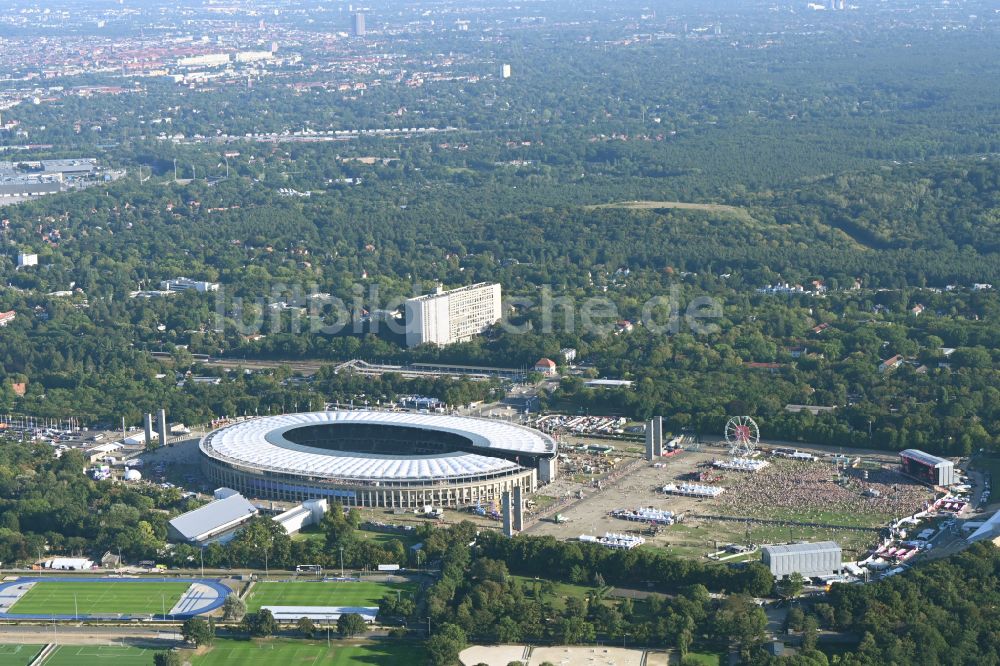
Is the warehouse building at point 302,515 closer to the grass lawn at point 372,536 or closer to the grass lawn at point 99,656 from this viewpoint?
the grass lawn at point 372,536

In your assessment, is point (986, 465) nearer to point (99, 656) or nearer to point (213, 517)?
point (213, 517)

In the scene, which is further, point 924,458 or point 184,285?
point 184,285

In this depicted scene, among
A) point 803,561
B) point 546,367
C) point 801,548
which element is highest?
point 801,548

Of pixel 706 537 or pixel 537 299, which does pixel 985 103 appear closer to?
pixel 537 299

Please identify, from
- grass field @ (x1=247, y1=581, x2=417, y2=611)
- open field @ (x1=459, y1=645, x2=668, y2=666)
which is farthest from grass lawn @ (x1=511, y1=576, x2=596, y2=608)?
grass field @ (x1=247, y1=581, x2=417, y2=611)

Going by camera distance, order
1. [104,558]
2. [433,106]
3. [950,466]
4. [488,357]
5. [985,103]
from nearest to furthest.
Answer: [104,558], [950,466], [488,357], [985,103], [433,106]

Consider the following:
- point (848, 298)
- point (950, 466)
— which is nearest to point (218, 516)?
point (950, 466)

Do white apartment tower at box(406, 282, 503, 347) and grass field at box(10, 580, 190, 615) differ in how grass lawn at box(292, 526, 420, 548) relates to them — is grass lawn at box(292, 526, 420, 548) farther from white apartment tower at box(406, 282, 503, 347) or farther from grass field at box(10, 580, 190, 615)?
white apartment tower at box(406, 282, 503, 347)

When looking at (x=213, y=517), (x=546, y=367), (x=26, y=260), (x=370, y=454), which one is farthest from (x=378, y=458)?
(x=26, y=260)

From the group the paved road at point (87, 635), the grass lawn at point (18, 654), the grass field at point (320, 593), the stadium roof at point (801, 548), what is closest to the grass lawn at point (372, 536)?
the grass field at point (320, 593)
